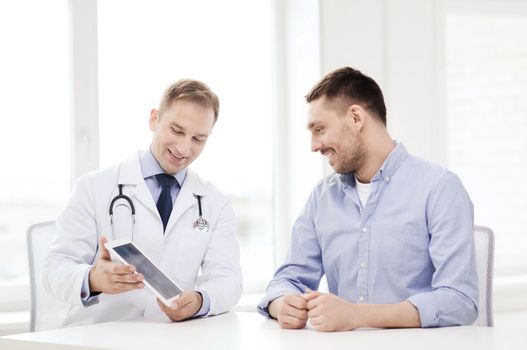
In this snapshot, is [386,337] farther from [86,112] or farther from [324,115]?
[86,112]

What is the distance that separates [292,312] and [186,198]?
1.99ft

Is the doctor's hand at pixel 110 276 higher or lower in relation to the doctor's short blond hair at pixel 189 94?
lower

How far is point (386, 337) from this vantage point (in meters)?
1.75

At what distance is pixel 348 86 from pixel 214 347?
→ 3.22ft

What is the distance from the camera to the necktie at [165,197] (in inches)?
92.9

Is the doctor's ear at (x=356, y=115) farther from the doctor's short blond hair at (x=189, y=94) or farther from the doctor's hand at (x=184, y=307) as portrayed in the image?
the doctor's hand at (x=184, y=307)

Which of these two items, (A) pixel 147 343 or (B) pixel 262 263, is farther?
(B) pixel 262 263

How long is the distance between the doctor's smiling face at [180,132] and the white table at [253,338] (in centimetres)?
60

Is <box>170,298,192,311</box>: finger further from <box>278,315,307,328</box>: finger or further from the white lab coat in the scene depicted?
<box>278,315,307,328</box>: finger

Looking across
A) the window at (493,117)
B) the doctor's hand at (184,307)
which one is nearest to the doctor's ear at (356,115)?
the doctor's hand at (184,307)

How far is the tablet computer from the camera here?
197 centimetres

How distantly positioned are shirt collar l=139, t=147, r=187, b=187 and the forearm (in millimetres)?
825

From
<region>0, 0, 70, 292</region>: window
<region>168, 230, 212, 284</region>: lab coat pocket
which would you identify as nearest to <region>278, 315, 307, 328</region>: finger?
<region>168, 230, 212, 284</region>: lab coat pocket

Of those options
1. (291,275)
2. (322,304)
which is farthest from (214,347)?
(291,275)
